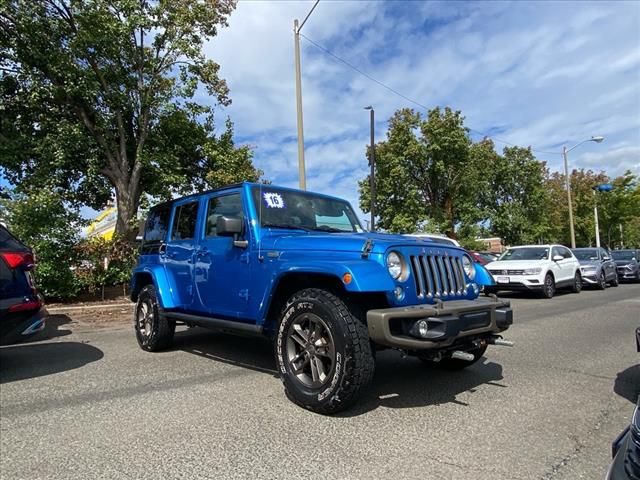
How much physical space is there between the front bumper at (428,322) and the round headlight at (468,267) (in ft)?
2.62

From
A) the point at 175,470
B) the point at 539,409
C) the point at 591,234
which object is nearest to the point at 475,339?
the point at 539,409

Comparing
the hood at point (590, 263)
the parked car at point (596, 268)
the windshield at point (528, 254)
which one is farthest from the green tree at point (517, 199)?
the windshield at point (528, 254)

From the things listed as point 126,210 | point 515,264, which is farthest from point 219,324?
point 515,264

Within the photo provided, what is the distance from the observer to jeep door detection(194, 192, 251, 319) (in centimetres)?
481

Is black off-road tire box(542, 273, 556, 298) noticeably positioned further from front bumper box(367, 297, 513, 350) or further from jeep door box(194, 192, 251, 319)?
jeep door box(194, 192, 251, 319)

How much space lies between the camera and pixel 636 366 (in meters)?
5.50

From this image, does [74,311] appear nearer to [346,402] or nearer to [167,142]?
[167,142]

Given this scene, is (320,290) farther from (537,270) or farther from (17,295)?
(537,270)

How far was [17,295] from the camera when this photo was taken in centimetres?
498

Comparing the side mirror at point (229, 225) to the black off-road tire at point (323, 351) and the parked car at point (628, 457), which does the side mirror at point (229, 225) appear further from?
the parked car at point (628, 457)

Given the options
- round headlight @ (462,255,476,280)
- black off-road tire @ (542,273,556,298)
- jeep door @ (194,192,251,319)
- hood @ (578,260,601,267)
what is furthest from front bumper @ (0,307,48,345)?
hood @ (578,260,601,267)

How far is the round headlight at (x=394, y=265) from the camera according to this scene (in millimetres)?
3861

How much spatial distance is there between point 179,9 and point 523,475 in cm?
1512

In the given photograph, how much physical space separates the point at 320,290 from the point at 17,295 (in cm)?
333
